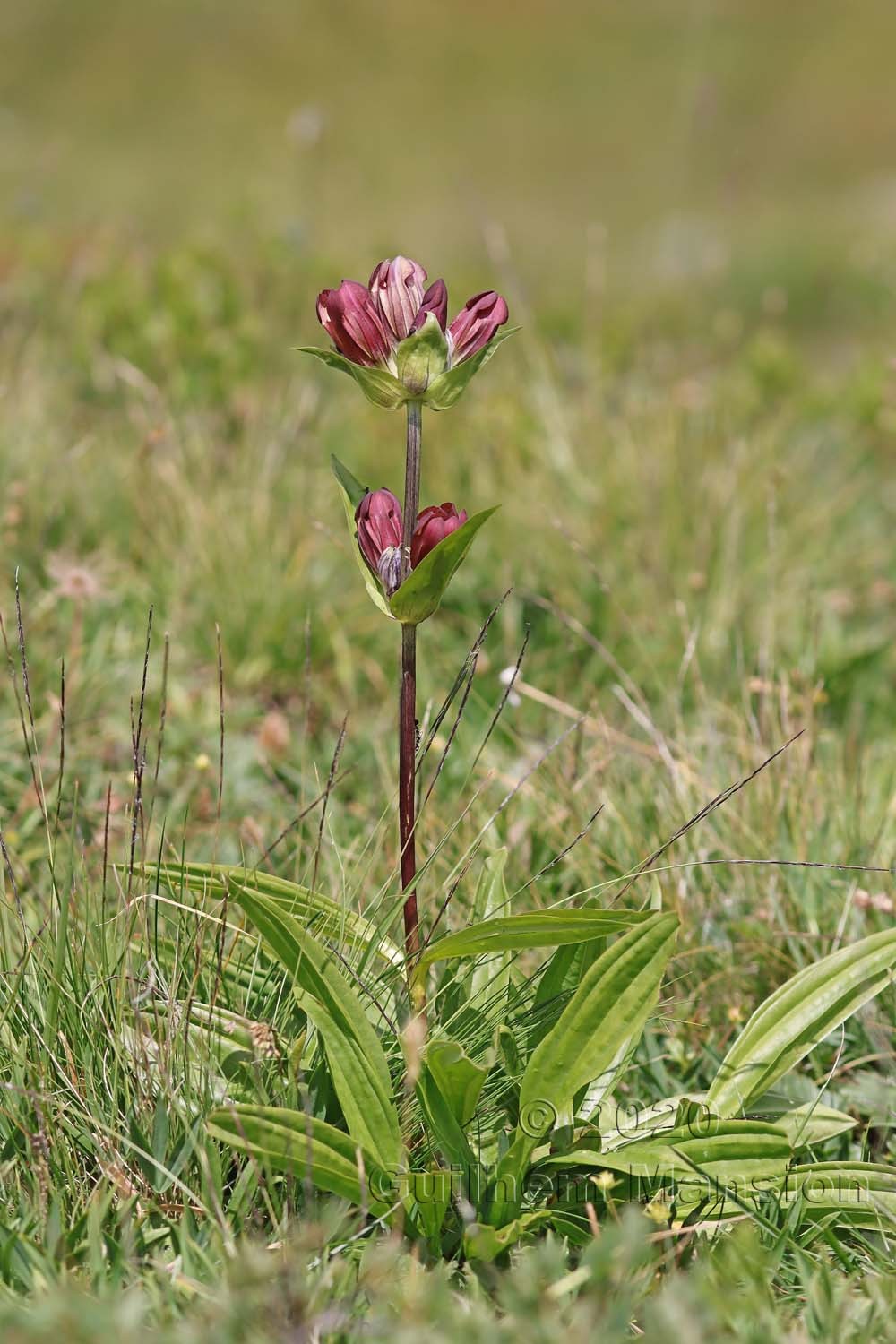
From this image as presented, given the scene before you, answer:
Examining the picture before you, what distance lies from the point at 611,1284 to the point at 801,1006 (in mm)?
483

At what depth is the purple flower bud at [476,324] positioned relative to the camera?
4.46 feet

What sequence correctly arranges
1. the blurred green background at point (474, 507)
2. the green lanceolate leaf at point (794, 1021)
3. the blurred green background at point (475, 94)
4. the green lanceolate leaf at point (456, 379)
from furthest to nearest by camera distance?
the blurred green background at point (475, 94), the blurred green background at point (474, 507), the green lanceolate leaf at point (794, 1021), the green lanceolate leaf at point (456, 379)

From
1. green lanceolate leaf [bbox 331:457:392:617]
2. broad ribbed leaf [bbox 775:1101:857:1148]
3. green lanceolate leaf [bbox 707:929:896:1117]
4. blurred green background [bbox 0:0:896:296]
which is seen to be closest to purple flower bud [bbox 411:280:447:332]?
green lanceolate leaf [bbox 331:457:392:617]

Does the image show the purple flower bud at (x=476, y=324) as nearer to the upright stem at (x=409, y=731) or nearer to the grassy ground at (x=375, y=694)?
the upright stem at (x=409, y=731)

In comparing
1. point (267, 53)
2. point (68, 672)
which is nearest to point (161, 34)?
point (267, 53)

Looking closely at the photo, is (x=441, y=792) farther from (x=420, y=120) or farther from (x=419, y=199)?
(x=420, y=120)

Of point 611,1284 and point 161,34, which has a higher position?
point 161,34

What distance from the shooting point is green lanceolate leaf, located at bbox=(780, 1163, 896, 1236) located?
1.39 m

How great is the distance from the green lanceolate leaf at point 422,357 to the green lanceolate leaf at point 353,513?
0.12 m

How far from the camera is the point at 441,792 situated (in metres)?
2.41

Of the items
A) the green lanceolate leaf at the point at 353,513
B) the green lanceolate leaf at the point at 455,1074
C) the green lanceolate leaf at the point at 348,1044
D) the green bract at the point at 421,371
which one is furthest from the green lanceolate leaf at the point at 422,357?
the green lanceolate leaf at the point at 455,1074

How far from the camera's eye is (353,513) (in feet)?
4.64

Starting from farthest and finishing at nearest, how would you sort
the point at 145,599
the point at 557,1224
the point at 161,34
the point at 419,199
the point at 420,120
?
the point at 161,34
the point at 420,120
the point at 419,199
the point at 145,599
the point at 557,1224

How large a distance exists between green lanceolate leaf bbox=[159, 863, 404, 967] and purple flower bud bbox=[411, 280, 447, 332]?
2.16 ft
